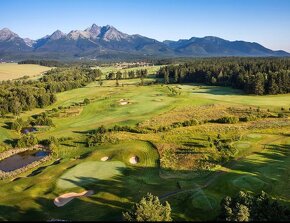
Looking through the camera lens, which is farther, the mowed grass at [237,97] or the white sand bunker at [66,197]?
the mowed grass at [237,97]

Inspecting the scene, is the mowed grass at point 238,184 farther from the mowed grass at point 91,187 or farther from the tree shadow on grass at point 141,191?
the mowed grass at point 91,187

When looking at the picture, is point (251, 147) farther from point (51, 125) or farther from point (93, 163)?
point (51, 125)

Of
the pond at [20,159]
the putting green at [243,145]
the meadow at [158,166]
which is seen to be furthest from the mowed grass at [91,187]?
the putting green at [243,145]

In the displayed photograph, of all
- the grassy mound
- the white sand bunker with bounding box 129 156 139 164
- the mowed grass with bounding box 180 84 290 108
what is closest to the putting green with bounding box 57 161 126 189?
the white sand bunker with bounding box 129 156 139 164

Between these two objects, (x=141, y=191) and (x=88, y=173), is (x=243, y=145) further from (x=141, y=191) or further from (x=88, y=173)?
(x=88, y=173)

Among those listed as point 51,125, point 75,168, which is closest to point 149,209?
point 75,168
